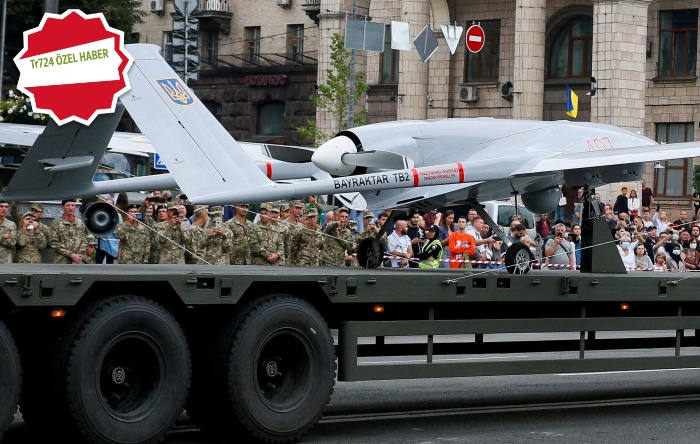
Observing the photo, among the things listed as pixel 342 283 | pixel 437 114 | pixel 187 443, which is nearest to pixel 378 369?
pixel 342 283

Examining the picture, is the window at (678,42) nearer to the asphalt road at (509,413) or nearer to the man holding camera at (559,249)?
the man holding camera at (559,249)

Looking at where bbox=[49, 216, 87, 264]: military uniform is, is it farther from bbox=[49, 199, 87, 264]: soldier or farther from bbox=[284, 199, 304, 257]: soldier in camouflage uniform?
bbox=[284, 199, 304, 257]: soldier in camouflage uniform

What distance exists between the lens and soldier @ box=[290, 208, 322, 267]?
64.4ft

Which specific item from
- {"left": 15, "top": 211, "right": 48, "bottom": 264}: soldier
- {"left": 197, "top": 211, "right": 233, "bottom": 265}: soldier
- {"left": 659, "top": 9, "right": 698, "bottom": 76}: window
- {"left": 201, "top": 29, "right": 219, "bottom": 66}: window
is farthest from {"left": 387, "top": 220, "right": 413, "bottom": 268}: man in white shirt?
{"left": 201, "top": 29, "right": 219, "bottom": 66}: window

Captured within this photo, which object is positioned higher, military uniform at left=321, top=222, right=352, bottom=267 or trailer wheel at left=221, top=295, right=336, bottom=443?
military uniform at left=321, top=222, right=352, bottom=267

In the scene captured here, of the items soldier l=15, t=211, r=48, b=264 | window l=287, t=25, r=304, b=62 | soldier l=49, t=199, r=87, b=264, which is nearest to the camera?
soldier l=15, t=211, r=48, b=264

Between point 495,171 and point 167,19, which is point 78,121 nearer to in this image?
point 495,171

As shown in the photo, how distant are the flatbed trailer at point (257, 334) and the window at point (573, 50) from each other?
144 ft

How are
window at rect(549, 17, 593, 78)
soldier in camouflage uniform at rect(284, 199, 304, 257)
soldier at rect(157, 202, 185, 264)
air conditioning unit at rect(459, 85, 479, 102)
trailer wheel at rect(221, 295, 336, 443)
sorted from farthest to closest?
1. air conditioning unit at rect(459, 85, 479, 102)
2. window at rect(549, 17, 593, 78)
3. soldier in camouflage uniform at rect(284, 199, 304, 257)
4. soldier at rect(157, 202, 185, 264)
5. trailer wheel at rect(221, 295, 336, 443)

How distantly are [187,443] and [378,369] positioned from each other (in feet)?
5.40

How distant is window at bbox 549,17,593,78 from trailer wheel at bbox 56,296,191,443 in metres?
47.6

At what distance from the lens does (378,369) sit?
1081 cm

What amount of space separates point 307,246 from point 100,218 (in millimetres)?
7388

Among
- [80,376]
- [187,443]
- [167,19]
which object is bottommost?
[187,443]
